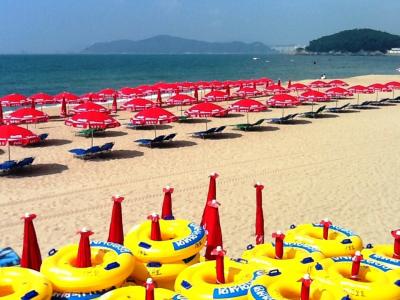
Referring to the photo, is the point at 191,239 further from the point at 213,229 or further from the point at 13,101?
the point at 13,101

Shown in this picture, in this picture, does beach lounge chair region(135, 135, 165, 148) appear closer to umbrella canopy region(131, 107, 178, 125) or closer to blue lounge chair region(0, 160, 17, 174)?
umbrella canopy region(131, 107, 178, 125)

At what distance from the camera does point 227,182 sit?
36.8 feet

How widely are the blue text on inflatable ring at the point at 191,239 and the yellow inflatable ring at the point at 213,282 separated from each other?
0.37 meters

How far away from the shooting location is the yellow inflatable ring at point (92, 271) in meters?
3.82

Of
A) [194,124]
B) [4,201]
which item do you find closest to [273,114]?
[194,124]

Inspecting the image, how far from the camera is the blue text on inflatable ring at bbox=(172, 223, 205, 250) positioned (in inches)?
179

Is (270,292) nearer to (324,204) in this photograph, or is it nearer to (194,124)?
(324,204)

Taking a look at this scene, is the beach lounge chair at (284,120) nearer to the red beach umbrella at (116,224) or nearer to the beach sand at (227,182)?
the beach sand at (227,182)

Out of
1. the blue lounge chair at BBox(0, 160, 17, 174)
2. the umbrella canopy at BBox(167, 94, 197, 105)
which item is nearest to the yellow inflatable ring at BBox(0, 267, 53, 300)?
the blue lounge chair at BBox(0, 160, 17, 174)

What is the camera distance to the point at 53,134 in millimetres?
17703

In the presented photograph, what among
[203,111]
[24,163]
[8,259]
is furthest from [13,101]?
[8,259]

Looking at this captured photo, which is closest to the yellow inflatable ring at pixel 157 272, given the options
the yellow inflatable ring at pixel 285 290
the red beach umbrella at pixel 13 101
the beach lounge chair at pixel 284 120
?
the yellow inflatable ring at pixel 285 290

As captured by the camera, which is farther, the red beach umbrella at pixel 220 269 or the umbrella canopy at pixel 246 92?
the umbrella canopy at pixel 246 92

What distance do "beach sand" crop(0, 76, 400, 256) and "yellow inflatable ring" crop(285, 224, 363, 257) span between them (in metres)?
2.09
